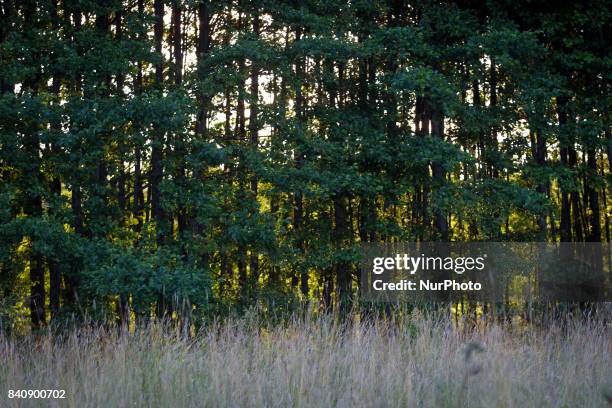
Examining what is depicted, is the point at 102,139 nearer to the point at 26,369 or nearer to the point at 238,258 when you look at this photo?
the point at 238,258

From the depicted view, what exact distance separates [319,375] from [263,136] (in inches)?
347

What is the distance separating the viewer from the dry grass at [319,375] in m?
4.80

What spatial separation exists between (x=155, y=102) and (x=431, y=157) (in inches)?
209

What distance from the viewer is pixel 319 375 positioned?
5.34 m

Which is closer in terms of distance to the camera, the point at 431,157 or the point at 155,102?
the point at 155,102

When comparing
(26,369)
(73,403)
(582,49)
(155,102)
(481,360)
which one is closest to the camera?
(73,403)

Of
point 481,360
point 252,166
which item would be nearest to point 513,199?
point 252,166

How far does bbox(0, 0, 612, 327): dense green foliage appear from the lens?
11.8m

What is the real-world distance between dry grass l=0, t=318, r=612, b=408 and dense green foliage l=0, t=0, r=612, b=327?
15.6 ft

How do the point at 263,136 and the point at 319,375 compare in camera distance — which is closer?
the point at 319,375

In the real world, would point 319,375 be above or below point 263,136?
below

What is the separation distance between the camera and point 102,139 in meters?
12.0

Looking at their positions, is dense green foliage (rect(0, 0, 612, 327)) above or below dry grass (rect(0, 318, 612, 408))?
above

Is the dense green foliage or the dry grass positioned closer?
the dry grass
